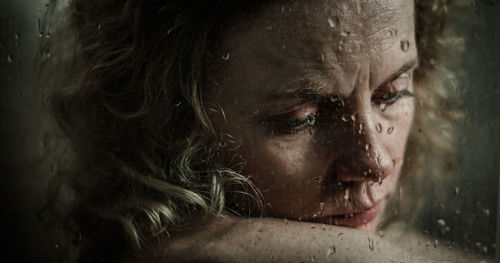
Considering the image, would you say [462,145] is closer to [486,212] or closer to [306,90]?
[486,212]

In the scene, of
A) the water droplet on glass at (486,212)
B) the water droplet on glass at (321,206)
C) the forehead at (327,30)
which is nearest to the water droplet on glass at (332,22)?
the forehead at (327,30)

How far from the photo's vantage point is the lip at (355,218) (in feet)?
1.39

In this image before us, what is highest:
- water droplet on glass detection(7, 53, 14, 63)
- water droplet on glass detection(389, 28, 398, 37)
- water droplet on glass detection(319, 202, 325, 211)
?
water droplet on glass detection(7, 53, 14, 63)

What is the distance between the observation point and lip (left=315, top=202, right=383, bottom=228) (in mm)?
423

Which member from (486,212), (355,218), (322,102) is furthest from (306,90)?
(486,212)

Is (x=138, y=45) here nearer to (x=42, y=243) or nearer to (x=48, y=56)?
(x=48, y=56)

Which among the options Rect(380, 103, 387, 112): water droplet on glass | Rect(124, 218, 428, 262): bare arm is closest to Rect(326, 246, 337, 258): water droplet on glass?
Rect(124, 218, 428, 262): bare arm

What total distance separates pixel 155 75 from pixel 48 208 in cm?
20

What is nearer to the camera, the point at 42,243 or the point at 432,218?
the point at 432,218

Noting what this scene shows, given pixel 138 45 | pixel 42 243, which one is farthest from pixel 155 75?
pixel 42 243

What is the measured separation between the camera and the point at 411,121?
442mm

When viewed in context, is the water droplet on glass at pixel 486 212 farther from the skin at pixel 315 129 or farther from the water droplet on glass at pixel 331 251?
the water droplet on glass at pixel 331 251

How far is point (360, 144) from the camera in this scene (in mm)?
402

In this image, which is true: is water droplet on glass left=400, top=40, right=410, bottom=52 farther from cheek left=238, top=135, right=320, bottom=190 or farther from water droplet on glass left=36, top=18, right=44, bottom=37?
water droplet on glass left=36, top=18, right=44, bottom=37
